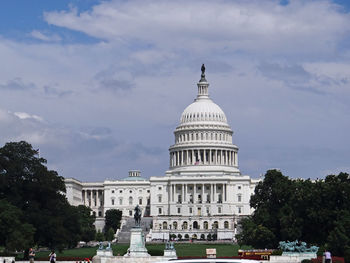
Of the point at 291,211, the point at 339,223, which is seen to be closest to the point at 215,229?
the point at 291,211

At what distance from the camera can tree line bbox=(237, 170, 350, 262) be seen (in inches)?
3261

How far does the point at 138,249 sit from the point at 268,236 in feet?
70.7

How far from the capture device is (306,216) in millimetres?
91875

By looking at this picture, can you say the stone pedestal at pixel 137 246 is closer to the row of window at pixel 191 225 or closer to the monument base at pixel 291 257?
the monument base at pixel 291 257

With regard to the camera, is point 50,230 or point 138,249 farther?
point 50,230

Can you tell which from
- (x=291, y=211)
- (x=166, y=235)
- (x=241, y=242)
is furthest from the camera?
(x=166, y=235)

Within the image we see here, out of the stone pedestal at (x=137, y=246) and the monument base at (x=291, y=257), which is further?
the stone pedestal at (x=137, y=246)

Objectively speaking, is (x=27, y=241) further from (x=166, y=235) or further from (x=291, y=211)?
(x=166, y=235)

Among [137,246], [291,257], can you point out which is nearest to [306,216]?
[291,257]

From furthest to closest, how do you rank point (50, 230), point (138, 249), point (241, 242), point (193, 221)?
point (193, 221), point (241, 242), point (50, 230), point (138, 249)

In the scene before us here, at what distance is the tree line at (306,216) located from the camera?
82825 millimetres

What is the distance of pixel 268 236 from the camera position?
96.4 metres

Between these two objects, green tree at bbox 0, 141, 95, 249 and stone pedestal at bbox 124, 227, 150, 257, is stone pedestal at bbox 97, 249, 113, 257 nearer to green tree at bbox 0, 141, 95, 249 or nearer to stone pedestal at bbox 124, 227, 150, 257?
stone pedestal at bbox 124, 227, 150, 257

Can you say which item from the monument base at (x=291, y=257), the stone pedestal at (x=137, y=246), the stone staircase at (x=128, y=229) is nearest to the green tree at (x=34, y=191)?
the stone pedestal at (x=137, y=246)
